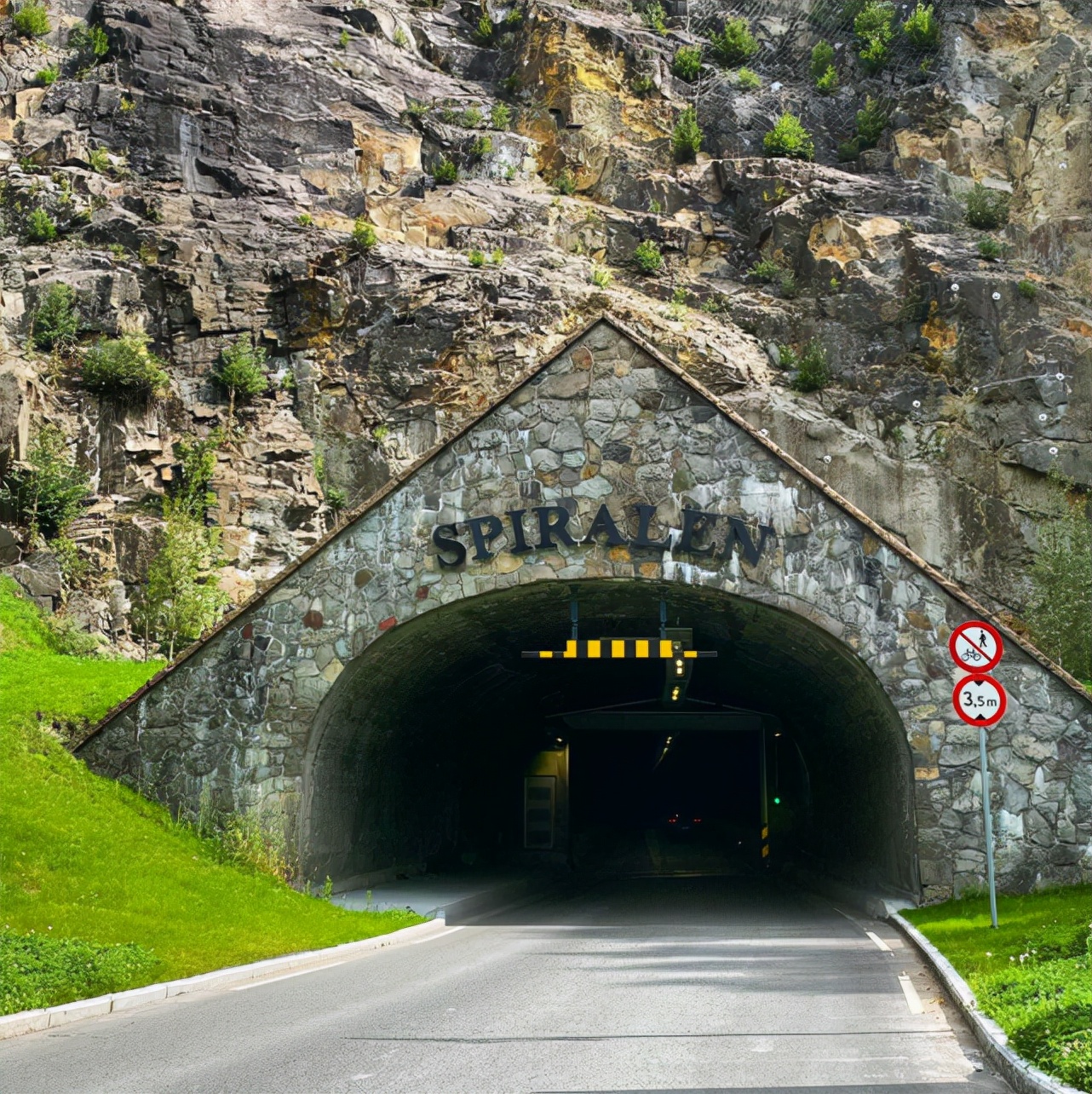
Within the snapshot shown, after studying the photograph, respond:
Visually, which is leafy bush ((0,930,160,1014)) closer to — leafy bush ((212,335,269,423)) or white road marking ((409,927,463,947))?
white road marking ((409,927,463,947))

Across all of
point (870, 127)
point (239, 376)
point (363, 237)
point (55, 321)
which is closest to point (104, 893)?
point (239, 376)

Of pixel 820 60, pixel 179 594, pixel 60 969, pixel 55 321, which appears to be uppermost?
pixel 820 60

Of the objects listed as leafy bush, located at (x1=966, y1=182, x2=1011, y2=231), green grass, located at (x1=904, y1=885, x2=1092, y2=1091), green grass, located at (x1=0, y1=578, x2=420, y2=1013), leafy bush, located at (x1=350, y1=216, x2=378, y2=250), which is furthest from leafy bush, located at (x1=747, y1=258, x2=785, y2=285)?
green grass, located at (x1=904, y1=885, x2=1092, y2=1091)

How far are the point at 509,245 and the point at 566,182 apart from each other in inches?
271

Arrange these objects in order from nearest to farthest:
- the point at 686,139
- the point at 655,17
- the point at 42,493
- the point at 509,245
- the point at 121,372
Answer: the point at 42,493 < the point at 121,372 < the point at 509,245 < the point at 686,139 < the point at 655,17

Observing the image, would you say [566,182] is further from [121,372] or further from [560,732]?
[560,732]

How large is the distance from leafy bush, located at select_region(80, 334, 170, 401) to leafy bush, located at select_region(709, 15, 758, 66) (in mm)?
40975

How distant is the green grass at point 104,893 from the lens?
13.1m

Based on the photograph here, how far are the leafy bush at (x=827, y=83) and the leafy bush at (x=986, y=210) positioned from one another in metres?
12.8

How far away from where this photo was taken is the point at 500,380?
48219 millimetres

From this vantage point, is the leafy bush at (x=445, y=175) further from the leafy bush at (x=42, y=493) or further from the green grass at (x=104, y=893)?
the green grass at (x=104, y=893)

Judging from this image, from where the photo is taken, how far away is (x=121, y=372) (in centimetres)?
4191

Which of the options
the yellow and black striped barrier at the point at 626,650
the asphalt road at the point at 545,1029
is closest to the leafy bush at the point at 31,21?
the yellow and black striped barrier at the point at 626,650

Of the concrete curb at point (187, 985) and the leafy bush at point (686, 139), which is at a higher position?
the leafy bush at point (686, 139)
